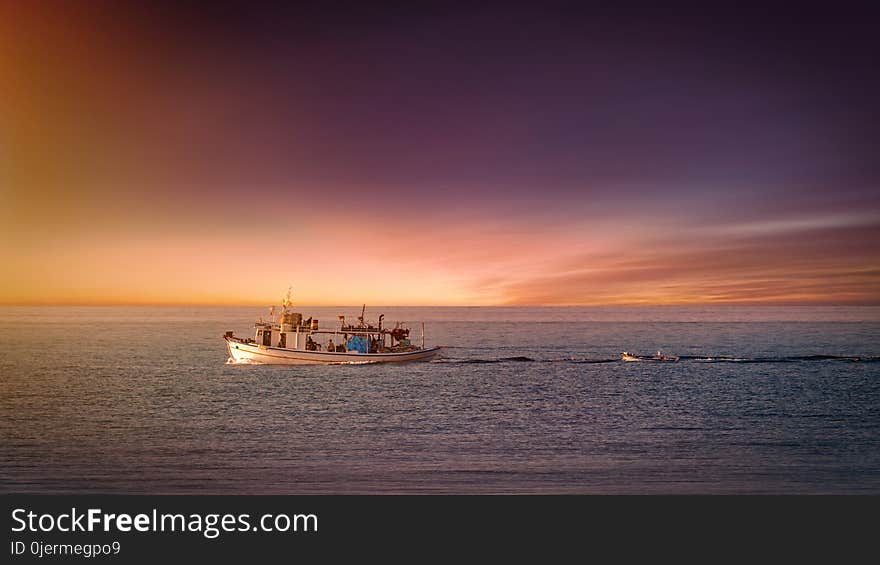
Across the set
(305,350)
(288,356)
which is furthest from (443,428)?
(288,356)

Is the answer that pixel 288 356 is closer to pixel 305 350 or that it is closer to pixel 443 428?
pixel 305 350

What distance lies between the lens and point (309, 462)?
12.3 metres

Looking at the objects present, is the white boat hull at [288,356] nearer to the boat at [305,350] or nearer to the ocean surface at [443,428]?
the boat at [305,350]

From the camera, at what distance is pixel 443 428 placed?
53.1 feet

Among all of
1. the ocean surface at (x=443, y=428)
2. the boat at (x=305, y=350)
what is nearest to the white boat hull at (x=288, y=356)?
the boat at (x=305, y=350)

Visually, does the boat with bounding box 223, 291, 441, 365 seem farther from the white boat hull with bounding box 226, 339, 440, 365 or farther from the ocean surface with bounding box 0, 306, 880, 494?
the ocean surface with bounding box 0, 306, 880, 494

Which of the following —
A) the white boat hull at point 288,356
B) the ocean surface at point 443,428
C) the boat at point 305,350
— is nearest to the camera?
the ocean surface at point 443,428

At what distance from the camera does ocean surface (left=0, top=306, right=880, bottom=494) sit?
11.0 m

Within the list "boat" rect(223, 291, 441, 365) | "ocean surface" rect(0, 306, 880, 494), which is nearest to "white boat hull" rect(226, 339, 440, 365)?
"boat" rect(223, 291, 441, 365)

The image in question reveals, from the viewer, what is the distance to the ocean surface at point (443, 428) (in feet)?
36.1

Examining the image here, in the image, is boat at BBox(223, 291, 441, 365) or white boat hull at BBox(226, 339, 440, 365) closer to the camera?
boat at BBox(223, 291, 441, 365)

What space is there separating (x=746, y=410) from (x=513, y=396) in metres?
7.49

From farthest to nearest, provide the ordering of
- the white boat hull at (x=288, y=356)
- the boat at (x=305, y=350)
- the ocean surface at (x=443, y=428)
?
1. the white boat hull at (x=288, y=356)
2. the boat at (x=305, y=350)
3. the ocean surface at (x=443, y=428)
